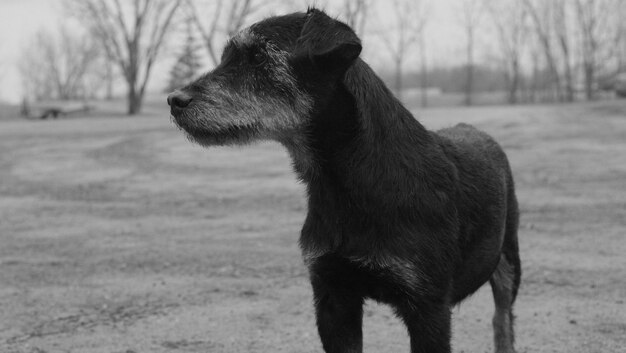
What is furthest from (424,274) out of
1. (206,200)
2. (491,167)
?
(206,200)

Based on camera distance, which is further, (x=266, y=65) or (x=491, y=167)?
(x=491, y=167)

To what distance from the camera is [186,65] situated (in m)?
75.8

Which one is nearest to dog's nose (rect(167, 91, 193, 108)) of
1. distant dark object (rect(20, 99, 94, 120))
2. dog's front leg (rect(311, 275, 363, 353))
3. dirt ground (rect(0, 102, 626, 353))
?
dog's front leg (rect(311, 275, 363, 353))

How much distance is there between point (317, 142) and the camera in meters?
4.01

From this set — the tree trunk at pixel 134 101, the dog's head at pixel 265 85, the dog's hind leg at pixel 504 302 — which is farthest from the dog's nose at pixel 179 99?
the tree trunk at pixel 134 101

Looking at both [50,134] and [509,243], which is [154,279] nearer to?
[509,243]

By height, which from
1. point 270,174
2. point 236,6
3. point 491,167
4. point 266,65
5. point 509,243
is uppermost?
point 236,6

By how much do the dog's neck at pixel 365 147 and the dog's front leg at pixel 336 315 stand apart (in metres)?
0.55

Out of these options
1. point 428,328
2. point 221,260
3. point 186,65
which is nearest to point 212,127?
point 428,328

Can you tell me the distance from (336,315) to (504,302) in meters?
1.89

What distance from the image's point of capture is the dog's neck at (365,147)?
12.7 ft

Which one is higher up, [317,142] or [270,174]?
[317,142]

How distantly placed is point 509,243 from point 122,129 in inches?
1106

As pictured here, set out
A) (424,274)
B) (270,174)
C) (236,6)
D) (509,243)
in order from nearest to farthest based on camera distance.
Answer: (424,274) < (509,243) < (270,174) < (236,6)
